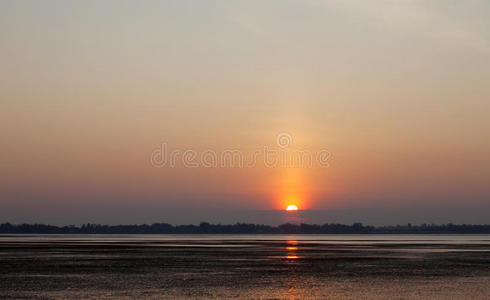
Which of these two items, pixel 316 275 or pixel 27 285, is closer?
pixel 27 285

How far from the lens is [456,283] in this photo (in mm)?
41719

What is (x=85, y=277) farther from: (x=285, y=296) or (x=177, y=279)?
(x=285, y=296)

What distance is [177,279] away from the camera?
142ft

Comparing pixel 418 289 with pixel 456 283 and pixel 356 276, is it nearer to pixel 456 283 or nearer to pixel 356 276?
pixel 456 283

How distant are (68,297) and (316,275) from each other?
1944 cm

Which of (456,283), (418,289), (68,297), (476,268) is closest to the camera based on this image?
(68,297)

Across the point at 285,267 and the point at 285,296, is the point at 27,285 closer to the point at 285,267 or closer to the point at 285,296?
the point at 285,296

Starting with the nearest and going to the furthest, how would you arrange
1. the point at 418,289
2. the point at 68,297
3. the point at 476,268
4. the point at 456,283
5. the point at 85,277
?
the point at 68,297
the point at 418,289
the point at 456,283
the point at 85,277
the point at 476,268

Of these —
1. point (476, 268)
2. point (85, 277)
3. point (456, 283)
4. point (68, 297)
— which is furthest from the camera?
point (476, 268)

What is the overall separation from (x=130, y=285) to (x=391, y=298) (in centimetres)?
1490

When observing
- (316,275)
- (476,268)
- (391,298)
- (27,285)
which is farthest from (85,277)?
(476,268)

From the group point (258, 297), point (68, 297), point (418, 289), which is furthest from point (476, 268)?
point (68, 297)

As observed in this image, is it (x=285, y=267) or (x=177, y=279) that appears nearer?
(x=177, y=279)

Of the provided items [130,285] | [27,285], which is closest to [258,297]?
[130,285]
